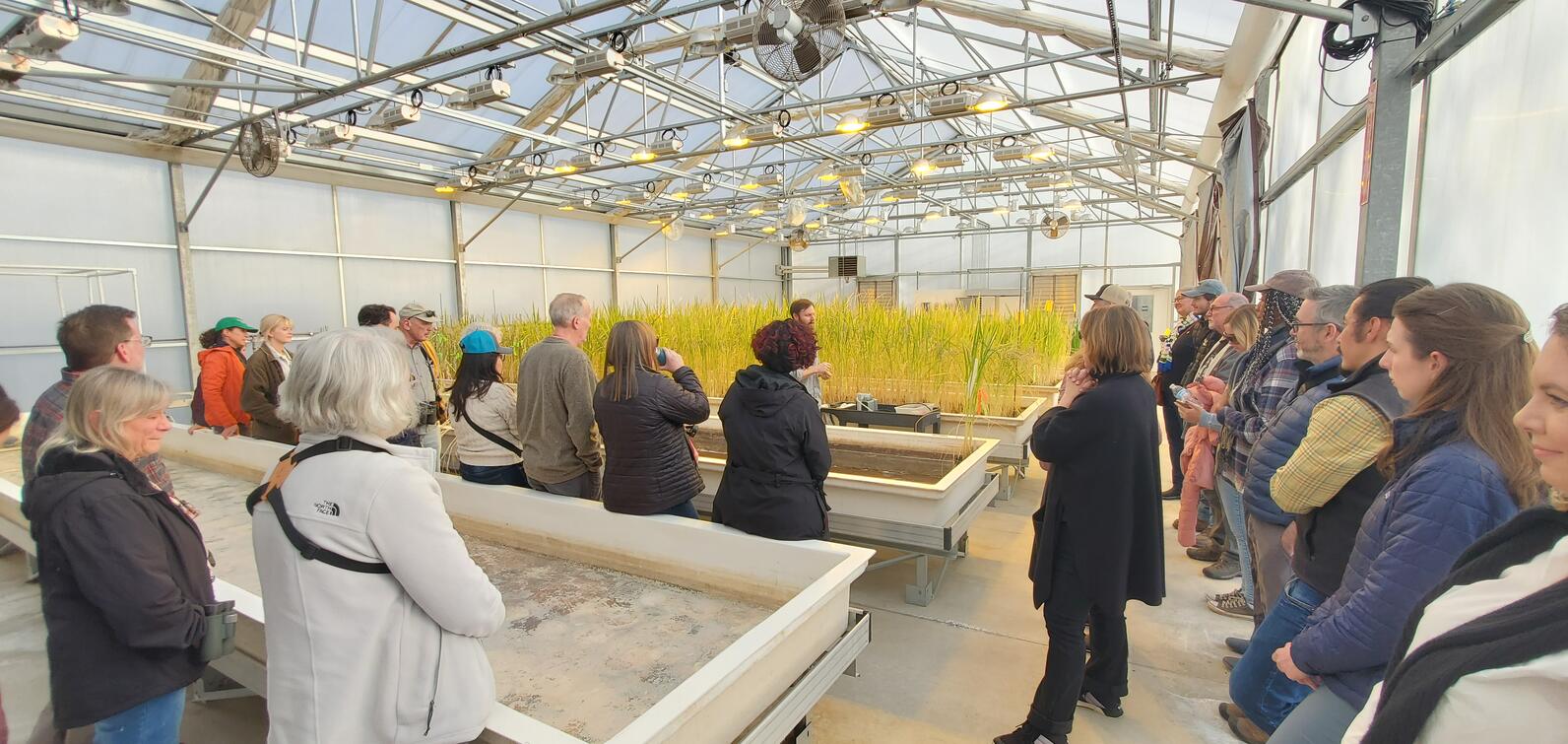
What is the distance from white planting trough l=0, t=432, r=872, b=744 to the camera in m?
1.35

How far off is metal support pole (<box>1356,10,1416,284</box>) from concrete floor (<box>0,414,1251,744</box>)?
1638mm

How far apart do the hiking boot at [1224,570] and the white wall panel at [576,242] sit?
12732 millimetres

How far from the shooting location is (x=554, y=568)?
2.64 metres

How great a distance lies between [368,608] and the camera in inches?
42.6

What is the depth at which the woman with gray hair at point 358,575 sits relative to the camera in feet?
3.49

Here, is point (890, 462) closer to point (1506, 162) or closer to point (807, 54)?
point (807, 54)

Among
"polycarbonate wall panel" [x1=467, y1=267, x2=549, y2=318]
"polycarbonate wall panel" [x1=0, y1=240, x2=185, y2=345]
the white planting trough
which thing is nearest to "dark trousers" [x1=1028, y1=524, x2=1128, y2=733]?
the white planting trough

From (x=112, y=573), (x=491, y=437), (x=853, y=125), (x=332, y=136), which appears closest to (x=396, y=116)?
(x=332, y=136)

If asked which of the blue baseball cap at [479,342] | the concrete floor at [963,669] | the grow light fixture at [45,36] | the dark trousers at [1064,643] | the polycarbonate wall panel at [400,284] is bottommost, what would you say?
the concrete floor at [963,669]

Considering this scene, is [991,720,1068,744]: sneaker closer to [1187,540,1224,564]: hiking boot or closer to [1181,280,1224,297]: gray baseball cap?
[1187,540,1224,564]: hiking boot

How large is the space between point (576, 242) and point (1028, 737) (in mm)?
13716

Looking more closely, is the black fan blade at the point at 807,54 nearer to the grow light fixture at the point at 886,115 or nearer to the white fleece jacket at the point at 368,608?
the grow light fixture at the point at 886,115

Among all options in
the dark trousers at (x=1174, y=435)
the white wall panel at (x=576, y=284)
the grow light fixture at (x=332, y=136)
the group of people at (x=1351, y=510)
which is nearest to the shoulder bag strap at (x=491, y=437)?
the group of people at (x=1351, y=510)

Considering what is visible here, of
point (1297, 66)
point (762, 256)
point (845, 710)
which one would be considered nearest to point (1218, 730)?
point (845, 710)
